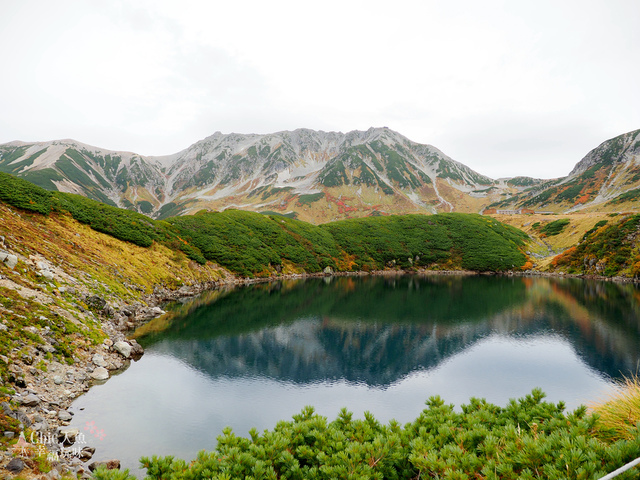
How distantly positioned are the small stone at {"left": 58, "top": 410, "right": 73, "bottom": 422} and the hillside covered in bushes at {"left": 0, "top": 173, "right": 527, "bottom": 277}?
128ft

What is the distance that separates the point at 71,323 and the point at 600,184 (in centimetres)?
27067

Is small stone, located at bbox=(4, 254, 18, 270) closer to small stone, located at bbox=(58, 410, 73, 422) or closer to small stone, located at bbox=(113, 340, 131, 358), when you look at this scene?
small stone, located at bbox=(113, 340, 131, 358)

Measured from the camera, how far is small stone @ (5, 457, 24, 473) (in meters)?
9.77

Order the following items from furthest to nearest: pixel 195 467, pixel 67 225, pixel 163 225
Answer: pixel 163 225, pixel 67 225, pixel 195 467

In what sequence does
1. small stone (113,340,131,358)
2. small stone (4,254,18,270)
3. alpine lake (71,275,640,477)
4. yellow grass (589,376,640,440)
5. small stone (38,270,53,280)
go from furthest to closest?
small stone (38,270,53,280)
small stone (113,340,131,358)
small stone (4,254,18,270)
alpine lake (71,275,640,477)
yellow grass (589,376,640,440)

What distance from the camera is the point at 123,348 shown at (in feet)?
86.2

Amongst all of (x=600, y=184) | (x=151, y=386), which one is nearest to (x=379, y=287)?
(x=151, y=386)

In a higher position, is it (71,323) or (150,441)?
(71,323)

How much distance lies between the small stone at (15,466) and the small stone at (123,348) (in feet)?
57.8

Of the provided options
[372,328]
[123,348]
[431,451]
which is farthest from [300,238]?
[431,451]

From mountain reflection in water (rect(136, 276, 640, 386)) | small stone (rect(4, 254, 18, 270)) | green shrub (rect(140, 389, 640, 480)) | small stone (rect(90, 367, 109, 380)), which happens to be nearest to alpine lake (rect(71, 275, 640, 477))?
mountain reflection in water (rect(136, 276, 640, 386))

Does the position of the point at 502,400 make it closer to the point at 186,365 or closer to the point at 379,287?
the point at 186,365

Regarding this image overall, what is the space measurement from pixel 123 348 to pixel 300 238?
7744 centimetres

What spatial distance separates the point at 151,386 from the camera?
885 inches
